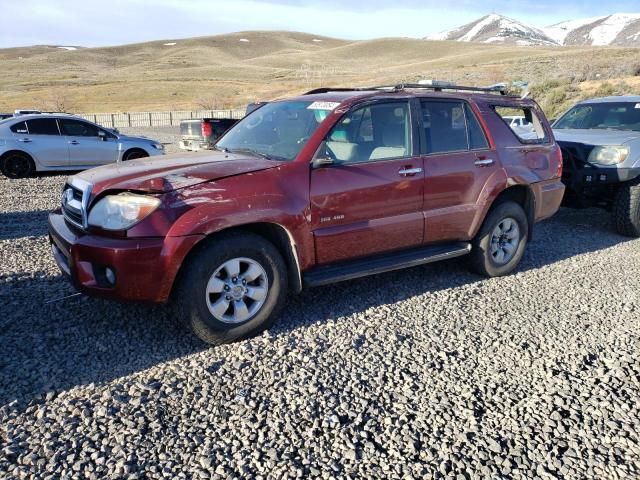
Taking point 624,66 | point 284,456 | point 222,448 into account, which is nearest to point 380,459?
point 284,456

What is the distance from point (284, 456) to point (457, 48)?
130202 mm

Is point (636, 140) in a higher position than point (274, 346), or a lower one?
higher

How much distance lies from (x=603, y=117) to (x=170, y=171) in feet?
23.5

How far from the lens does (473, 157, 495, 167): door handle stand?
199 inches

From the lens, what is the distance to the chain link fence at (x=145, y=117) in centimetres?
3559

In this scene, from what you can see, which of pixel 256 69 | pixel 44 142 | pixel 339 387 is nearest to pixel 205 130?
pixel 44 142

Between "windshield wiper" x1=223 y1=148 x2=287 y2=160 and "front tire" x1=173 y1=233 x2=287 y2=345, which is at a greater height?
"windshield wiper" x1=223 y1=148 x2=287 y2=160

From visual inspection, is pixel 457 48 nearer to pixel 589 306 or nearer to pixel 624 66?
pixel 624 66

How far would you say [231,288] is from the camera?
3.80 m

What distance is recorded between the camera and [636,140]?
7289mm

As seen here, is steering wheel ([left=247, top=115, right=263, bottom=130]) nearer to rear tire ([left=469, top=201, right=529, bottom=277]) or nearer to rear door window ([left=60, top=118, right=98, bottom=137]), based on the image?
rear tire ([left=469, top=201, right=529, bottom=277])

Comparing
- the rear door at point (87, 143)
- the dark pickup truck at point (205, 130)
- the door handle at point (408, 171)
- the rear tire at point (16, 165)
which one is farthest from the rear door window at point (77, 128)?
the door handle at point (408, 171)

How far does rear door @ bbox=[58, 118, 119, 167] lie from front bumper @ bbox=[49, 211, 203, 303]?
9631mm

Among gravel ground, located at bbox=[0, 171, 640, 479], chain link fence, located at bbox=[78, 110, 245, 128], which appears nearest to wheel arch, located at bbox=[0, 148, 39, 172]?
gravel ground, located at bbox=[0, 171, 640, 479]
